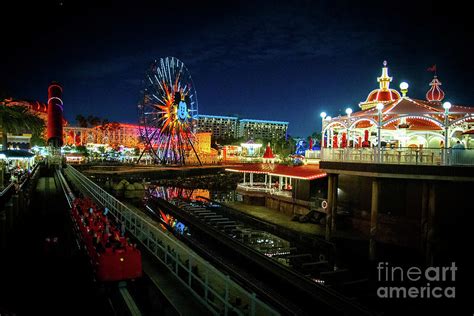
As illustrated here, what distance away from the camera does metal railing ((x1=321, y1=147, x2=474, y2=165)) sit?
15.7 metres

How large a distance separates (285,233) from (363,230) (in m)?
4.72

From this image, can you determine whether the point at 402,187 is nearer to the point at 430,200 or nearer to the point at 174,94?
the point at 430,200

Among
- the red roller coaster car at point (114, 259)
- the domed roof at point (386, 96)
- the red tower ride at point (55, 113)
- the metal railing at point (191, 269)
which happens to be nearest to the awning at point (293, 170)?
the domed roof at point (386, 96)

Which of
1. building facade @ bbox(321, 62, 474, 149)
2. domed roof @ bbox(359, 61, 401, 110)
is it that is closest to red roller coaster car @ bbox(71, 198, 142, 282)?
building facade @ bbox(321, 62, 474, 149)

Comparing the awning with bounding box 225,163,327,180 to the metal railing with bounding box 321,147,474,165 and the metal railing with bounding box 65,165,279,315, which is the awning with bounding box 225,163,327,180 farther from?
the metal railing with bounding box 65,165,279,315

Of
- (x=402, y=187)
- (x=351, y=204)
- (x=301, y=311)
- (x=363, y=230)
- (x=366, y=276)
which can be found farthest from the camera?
(x=351, y=204)

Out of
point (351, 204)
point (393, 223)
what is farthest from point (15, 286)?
point (351, 204)

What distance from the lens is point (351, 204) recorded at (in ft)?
76.8

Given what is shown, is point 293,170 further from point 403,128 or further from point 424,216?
point 424,216

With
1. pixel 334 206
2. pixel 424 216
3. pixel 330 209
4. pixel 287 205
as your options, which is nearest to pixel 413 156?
pixel 424 216

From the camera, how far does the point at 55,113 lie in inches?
2667

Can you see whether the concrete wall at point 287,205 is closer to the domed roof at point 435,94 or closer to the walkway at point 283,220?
the walkway at point 283,220

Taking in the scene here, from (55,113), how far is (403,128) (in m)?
63.2

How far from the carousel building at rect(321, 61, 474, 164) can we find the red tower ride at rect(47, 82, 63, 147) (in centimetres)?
5463
